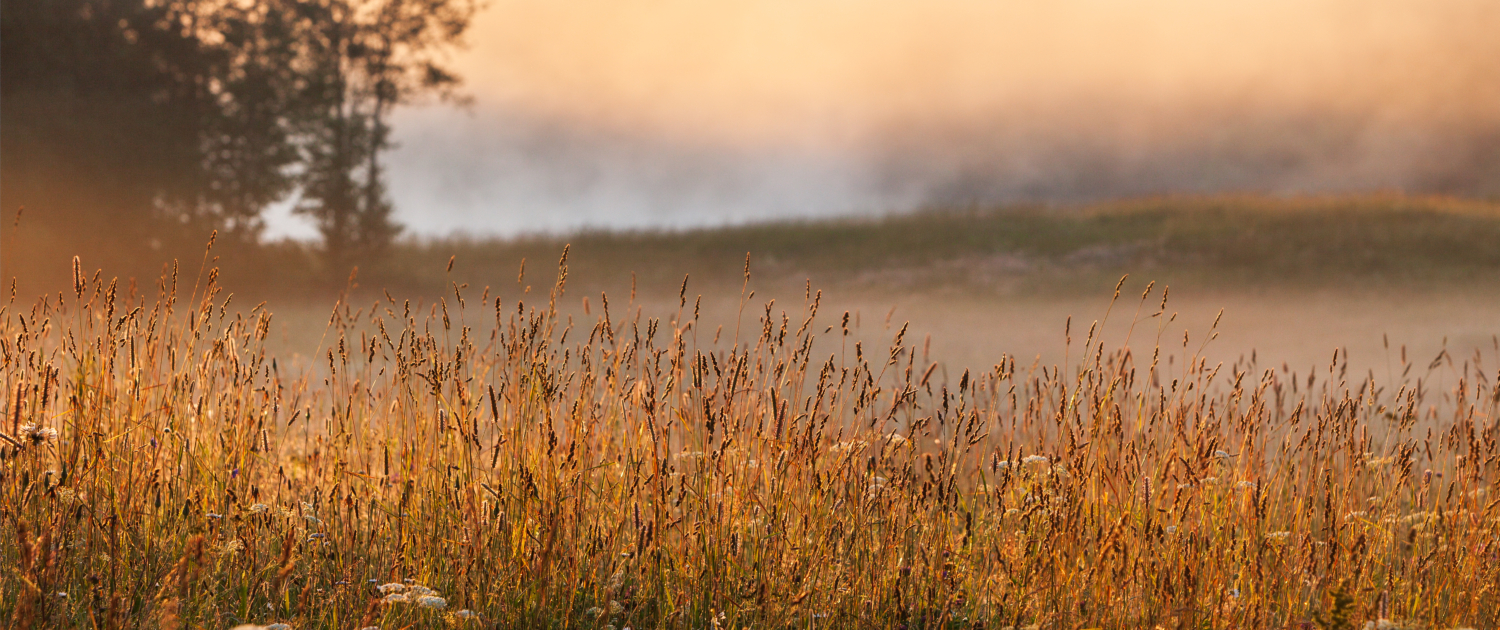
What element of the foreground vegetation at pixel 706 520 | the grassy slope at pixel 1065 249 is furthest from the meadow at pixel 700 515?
the grassy slope at pixel 1065 249

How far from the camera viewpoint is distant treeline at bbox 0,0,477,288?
21766 mm

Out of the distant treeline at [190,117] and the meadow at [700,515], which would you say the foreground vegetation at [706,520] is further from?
the distant treeline at [190,117]

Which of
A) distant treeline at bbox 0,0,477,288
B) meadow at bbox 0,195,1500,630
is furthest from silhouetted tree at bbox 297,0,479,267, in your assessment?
meadow at bbox 0,195,1500,630

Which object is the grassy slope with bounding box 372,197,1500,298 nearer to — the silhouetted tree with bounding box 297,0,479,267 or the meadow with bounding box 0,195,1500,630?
the silhouetted tree with bounding box 297,0,479,267

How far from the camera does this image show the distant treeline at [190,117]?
21766mm

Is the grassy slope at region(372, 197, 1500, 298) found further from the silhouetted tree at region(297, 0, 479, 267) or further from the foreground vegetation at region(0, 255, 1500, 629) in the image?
the foreground vegetation at region(0, 255, 1500, 629)

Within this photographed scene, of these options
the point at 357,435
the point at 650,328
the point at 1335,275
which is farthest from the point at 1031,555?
the point at 1335,275

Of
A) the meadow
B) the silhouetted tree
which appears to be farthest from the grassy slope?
the meadow

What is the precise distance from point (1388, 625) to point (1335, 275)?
23.8 meters

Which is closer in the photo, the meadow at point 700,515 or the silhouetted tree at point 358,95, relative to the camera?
the meadow at point 700,515

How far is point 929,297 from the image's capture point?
21891 millimetres

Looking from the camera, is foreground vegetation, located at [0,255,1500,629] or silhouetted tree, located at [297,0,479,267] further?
silhouetted tree, located at [297,0,479,267]

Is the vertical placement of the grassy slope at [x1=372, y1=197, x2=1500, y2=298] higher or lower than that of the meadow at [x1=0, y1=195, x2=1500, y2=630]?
higher

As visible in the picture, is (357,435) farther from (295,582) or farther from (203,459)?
(295,582)
